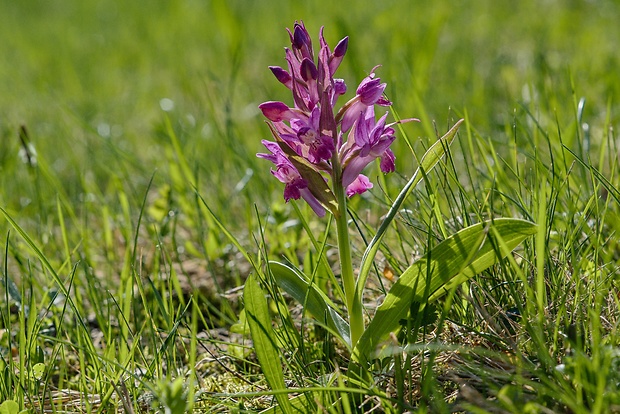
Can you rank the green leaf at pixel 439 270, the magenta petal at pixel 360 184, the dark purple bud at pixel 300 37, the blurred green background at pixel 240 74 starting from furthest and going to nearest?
1. the blurred green background at pixel 240 74
2. the magenta petal at pixel 360 184
3. the dark purple bud at pixel 300 37
4. the green leaf at pixel 439 270

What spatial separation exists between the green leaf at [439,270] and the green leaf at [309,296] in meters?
0.13

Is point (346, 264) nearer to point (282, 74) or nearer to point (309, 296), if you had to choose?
point (309, 296)

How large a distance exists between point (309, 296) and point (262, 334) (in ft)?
0.57

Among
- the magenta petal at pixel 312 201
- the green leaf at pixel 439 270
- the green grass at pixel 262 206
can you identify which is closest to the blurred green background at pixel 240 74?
the green grass at pixel 262 206

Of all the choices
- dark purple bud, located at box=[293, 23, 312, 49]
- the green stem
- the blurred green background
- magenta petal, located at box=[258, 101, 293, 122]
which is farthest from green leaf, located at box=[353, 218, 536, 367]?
the blurred green background

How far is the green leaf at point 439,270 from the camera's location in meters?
1.52

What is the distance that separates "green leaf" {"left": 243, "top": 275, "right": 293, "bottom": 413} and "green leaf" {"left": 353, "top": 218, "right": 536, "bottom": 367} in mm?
183

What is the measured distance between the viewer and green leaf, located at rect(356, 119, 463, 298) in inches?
61.7

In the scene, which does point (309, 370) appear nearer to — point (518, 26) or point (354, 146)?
point (354, 146)

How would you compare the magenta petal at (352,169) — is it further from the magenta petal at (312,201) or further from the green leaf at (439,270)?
the green leaf at (439,270)

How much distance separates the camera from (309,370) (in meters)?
1.73

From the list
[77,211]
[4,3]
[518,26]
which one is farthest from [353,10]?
[4,3]

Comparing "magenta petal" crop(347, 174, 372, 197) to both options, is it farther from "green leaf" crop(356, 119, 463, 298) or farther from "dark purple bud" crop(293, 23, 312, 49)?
"dark purple bud" crop(293, 23, 312, 49)

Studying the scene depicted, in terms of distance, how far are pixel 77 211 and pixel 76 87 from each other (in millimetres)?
3028
